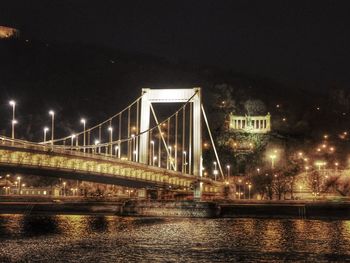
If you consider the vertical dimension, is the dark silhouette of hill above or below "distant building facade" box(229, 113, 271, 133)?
above

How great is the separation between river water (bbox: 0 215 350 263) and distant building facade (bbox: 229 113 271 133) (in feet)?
188

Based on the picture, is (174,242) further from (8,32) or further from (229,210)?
(8,32)

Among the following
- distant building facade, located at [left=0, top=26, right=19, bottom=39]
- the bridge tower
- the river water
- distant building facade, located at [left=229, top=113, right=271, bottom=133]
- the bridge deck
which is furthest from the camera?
distant building facade, located at [left=0, top=26, right=19, bottom=39]

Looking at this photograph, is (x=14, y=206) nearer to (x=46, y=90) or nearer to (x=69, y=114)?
(x=69, y=114)

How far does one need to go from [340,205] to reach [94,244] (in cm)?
2837

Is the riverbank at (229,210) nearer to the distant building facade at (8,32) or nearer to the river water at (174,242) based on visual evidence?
the river water at (174,242)

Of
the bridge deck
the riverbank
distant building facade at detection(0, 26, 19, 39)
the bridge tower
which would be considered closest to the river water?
the bridge deck

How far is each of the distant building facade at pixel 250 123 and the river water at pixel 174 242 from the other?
188 feet

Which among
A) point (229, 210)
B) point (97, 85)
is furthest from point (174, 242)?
point (97, 85)

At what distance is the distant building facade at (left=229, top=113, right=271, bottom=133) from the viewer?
10070 centimetres

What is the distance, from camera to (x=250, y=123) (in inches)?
3991

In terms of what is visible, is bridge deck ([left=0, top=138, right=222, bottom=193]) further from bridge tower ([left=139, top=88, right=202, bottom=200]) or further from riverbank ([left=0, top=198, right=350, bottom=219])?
bridge tower ([left=139, top=88, right=202, bottom=200])

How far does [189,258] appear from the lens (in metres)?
25.0

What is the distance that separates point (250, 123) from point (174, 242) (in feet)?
237
